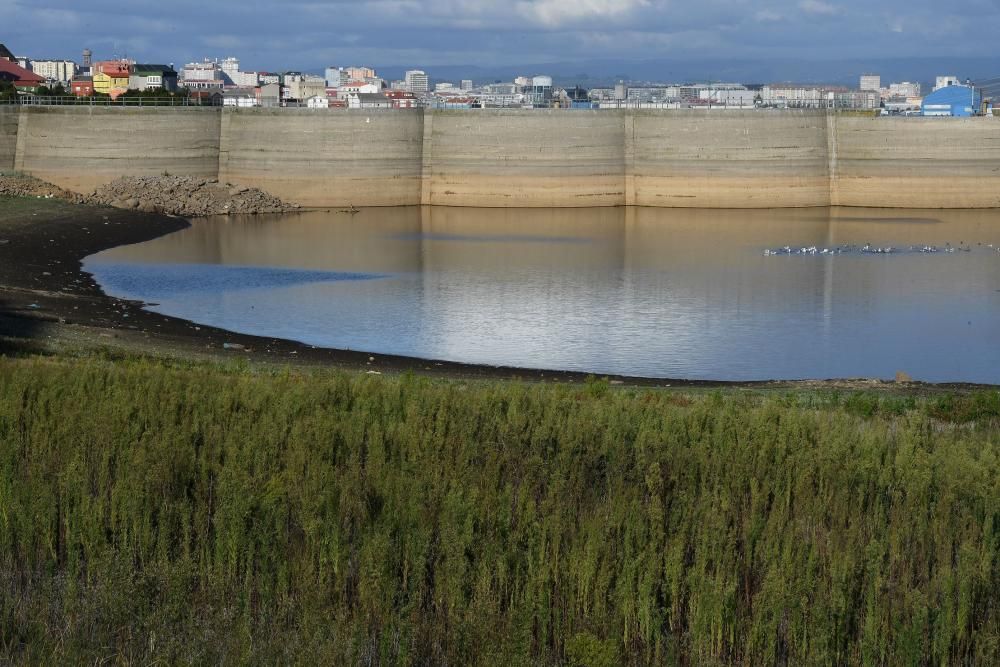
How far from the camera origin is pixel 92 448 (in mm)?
12211

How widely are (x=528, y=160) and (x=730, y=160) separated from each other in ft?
28.1

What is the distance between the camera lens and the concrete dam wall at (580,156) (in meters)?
59.6

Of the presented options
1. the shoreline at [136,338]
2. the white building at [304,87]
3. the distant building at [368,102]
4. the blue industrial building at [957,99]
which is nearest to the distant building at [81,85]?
the white building at [304,87]

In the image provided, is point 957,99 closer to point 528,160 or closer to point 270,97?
point 528,160

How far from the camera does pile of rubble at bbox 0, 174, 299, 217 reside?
5488cm

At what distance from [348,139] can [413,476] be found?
49.2 m

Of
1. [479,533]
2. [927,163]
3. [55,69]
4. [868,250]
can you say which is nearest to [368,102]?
[927,163]

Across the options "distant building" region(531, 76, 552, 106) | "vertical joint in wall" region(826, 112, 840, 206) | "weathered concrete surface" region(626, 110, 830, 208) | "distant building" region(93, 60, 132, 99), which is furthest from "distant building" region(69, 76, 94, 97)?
"vertical joint in wall" region(826, 112, 840, 206)

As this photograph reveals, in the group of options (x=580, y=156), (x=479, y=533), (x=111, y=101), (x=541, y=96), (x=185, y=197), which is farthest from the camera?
(x=541, y=96)

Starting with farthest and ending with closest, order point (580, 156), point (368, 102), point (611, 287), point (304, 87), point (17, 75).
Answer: point (304, 87)
point (17, 75)
point (368, 102)
point (580, 156)
point (611, 287)

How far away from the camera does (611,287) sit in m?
37.3

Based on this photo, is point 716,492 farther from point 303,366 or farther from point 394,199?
point 394,199

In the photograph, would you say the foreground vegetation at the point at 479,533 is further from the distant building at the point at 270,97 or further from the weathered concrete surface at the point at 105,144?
the distant building at the point at 270,97

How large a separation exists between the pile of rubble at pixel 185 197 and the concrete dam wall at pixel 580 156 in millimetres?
1190
